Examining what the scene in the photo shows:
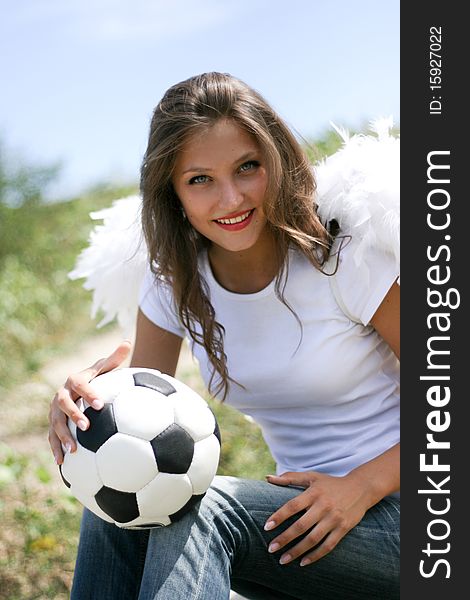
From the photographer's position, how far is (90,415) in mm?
2045

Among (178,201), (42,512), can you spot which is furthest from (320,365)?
(42,512)

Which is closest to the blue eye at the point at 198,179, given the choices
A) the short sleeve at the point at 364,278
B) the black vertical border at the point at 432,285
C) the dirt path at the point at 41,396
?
the short sleeve at the point at 364,278

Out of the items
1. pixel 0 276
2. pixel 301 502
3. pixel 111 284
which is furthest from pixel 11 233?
pixel 301 502

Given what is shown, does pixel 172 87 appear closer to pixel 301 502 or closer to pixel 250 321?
pixel 250 321

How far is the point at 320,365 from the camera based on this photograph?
2.36 m

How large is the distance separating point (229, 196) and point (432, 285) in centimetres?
56

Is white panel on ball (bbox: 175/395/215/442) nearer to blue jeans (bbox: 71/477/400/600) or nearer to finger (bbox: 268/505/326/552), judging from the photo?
blue jeans (bbox: 71/477/400/600)

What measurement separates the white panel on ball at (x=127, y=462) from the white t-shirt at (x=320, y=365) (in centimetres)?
55

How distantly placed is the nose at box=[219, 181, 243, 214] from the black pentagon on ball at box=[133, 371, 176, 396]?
50 centimetres

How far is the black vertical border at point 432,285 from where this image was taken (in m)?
2.10

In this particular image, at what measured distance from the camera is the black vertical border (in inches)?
82.6

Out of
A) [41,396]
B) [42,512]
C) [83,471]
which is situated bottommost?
[83,471]

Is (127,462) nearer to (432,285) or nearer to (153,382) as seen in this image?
(153,382)

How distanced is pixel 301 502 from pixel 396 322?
53cm
